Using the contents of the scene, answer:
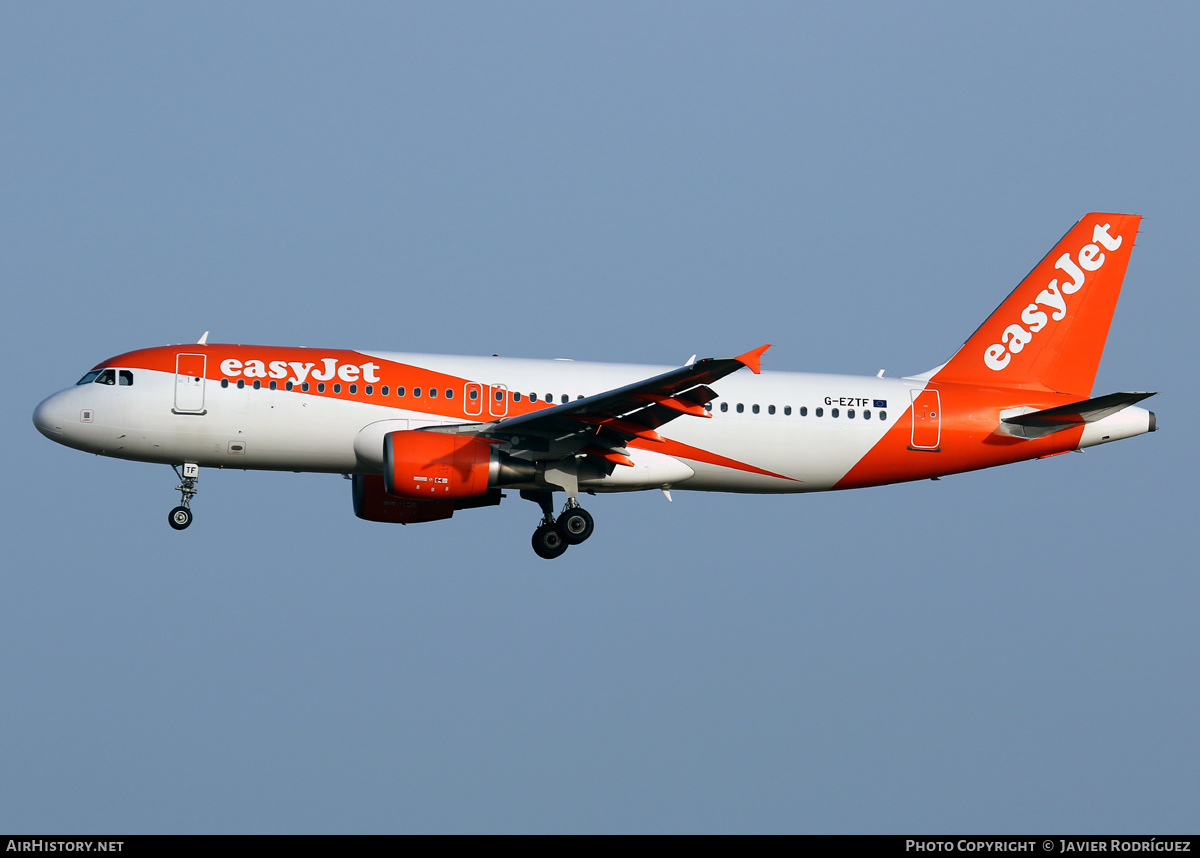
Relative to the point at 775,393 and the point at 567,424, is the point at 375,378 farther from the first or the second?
the point at 775,393

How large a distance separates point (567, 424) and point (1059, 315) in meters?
13.9

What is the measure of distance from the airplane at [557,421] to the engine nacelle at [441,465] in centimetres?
4

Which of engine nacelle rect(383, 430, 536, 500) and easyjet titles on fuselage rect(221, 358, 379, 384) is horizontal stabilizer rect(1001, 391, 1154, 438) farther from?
easyjet titles on fuselage rect(221, 358, 379, 384)

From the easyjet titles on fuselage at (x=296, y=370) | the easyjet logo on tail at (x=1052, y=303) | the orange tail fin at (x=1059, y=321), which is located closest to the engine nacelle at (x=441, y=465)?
the easyjet titles on fuselage at (x=296, y=370)

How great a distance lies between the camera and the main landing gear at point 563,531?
34.6 meters

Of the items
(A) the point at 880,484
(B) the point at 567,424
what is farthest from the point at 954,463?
(B) the point at 567,424

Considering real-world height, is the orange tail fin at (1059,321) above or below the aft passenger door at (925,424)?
above

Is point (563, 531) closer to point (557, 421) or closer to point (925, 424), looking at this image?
point (557, 421)

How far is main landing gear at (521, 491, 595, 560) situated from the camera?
113ft

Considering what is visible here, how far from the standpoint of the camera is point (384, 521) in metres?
36.9

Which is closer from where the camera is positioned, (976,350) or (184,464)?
(184,464)

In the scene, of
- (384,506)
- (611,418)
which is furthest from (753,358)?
(384,506)

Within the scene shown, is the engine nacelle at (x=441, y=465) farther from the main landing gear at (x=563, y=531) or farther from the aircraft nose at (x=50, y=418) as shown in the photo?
the aircraft nose at (x=50, y=418)

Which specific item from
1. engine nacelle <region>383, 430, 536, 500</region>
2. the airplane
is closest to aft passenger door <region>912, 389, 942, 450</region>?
the airplane
